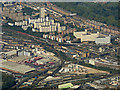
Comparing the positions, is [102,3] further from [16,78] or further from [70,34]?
[16,78]

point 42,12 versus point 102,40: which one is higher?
point 42,12

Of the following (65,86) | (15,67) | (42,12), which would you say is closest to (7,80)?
(15,67)

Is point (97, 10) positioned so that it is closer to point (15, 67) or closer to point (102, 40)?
point (102, 40)

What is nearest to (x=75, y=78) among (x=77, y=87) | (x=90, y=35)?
(x=77, y=87)

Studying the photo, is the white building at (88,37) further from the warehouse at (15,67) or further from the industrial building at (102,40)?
the warehouse at (15,67)

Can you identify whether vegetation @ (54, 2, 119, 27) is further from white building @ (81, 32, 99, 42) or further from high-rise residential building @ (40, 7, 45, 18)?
white building @ (81, 32, 99, 42)
